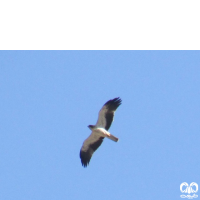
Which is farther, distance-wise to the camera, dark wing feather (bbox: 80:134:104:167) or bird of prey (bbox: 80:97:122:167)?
dark wing feather (bbox: 80:134:104:167)

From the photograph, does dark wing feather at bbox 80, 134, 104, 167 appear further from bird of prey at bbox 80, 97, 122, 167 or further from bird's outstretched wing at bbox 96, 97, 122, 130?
bird's outstretched wing at bbox 96, 97, 122, 130

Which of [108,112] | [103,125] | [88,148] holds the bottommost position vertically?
[88,148]

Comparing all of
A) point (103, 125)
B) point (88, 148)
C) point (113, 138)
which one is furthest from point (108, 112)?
point (88, 148)

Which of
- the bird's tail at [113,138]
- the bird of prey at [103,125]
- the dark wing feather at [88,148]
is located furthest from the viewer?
the dark wing feather at [88,148]

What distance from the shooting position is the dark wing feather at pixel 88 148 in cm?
1938

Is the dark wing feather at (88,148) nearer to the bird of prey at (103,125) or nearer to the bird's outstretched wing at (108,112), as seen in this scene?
the bird of prey at (103,125)

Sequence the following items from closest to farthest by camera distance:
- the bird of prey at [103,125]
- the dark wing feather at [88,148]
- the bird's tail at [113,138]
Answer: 1. the bird's tail at [113,138]
2. the bird of prey at [103,125]
3. the dark wing feather at [88,148]

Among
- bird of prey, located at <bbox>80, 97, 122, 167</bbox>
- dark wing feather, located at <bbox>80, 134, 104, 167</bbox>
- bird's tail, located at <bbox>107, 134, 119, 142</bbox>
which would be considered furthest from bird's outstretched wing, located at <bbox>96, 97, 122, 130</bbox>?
dark wing feather, located at <bbox>80, 134, 104, 167</bbox>

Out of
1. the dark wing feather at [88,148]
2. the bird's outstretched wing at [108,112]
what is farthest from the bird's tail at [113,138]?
the dark wing feather at [88,148]

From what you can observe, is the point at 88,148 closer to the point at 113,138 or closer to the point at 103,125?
the point at 103,125

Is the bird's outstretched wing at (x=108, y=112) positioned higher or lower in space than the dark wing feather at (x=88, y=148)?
higher

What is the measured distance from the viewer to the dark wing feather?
19375 millimetres

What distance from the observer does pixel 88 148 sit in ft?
64.4
